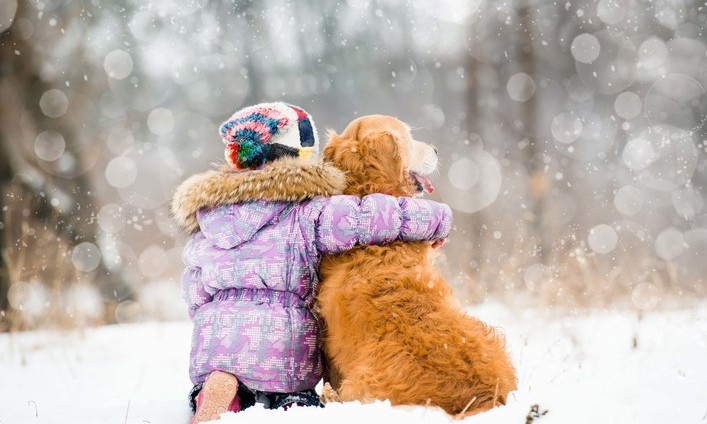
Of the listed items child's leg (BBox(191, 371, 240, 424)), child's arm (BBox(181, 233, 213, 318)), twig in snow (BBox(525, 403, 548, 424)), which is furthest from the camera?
child's arm (BBox(181, 233, 213, 318))

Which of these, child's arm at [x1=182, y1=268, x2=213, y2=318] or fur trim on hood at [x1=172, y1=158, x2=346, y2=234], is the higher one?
fur trim on hood at [x1=172, y1=158, x2=346, y2=234]

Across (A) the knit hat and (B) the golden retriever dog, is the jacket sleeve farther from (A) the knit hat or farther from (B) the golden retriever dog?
(A) the knit hat

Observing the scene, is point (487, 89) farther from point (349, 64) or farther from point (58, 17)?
point (58, 17)

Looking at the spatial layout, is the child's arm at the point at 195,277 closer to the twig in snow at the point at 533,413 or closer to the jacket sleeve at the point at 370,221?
the jacket sleeve at the point at 370,221

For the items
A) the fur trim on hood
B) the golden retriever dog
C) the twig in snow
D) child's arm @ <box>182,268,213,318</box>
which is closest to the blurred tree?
child's arm @ <box>182,268,213,318</box>

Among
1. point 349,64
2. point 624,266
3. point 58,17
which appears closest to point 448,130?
point 349,64

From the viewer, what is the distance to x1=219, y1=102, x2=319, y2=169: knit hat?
300 cm

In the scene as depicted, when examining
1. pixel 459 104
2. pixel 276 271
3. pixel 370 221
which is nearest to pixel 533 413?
pixel 370 221

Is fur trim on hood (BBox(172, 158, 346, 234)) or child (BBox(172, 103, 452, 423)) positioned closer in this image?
child (BBox(172, 103, 452, 423))

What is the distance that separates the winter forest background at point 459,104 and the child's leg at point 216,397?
558 cm

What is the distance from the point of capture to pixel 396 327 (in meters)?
2.48

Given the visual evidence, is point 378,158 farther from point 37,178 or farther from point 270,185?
point 37,178

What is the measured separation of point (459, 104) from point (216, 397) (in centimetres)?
1201

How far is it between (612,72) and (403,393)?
12022 mm
